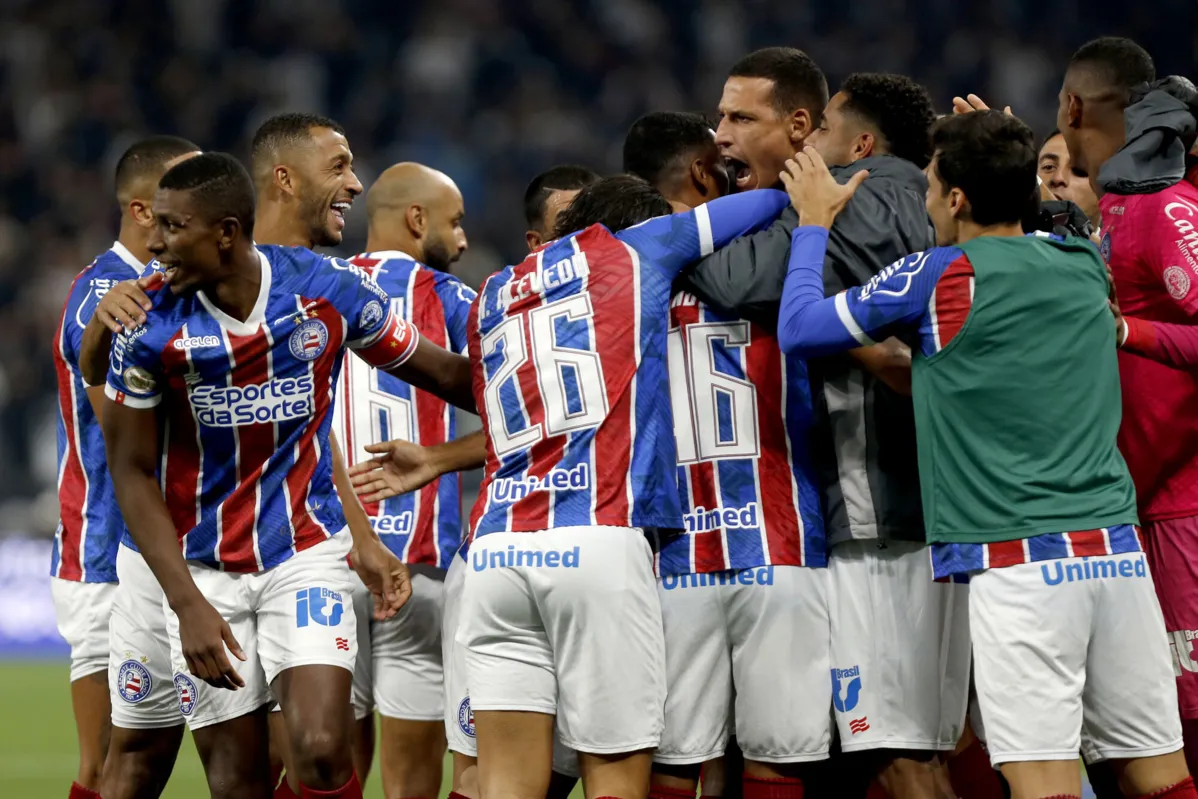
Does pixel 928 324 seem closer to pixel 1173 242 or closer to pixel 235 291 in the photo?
pixel 1173 242

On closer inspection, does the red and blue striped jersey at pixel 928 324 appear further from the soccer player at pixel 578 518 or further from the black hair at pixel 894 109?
the black hair at pixel 894 109

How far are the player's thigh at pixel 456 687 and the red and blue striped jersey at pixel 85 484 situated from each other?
1318mm

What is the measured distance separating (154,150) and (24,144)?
10.5 meters

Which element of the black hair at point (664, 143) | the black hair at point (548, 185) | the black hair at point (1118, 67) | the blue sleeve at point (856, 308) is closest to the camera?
the blue sleeve at point (856, 308)

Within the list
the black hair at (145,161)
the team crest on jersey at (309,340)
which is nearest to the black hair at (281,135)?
the black hair at (145,161)

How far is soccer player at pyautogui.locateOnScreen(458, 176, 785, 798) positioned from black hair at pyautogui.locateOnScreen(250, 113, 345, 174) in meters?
1.74

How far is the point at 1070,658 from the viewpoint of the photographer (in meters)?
3.96

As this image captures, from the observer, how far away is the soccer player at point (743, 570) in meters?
4.42

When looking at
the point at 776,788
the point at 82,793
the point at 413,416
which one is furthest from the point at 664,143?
the point at 82,793

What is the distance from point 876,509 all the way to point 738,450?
0.43 meters

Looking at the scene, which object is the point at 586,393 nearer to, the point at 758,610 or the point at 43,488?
the point at 758,610

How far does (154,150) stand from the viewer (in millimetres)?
6219

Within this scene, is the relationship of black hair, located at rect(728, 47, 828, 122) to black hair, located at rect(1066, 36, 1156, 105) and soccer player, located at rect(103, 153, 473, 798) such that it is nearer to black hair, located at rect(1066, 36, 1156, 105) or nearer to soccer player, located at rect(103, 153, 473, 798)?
black hair, located at rect(1066, 36, 1156, 105)

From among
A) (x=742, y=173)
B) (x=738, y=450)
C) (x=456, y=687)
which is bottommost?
(x=456, y=687)
